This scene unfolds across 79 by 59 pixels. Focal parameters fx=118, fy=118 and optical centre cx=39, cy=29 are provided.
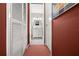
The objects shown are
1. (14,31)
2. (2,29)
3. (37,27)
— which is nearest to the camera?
(2,29)

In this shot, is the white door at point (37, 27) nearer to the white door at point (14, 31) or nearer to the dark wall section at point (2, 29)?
the white door at point (14, 31)

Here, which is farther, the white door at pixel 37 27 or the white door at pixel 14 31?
the white door at pixel 37 27

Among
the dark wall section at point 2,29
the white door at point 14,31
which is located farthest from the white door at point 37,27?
the dark wall section at point 2,29

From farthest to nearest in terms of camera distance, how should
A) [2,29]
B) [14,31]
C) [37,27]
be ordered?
[37,27] < [14,31] < [2,29]

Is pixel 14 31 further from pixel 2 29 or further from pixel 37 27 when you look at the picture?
pixel 37 27

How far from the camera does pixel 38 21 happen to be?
1968 mm

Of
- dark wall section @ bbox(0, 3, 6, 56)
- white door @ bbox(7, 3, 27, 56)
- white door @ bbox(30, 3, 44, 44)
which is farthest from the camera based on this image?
white door @ bbox(30, 3, 44, 44)

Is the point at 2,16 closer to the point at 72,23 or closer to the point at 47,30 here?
the point at 72,23

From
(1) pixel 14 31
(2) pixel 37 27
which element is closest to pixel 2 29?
(1) pixel 14 31

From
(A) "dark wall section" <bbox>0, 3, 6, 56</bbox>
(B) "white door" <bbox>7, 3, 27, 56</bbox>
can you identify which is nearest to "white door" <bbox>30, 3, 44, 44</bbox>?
(B) "white door" <bbox>7, 3, 27, 56</bbox>

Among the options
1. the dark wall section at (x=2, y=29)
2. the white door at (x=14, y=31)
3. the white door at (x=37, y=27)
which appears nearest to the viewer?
the dark wall section at (x=2, y=29)

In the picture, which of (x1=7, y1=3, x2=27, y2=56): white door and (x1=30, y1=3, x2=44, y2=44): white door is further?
(x1=30, y1=3, x2=44, y2=44): white door

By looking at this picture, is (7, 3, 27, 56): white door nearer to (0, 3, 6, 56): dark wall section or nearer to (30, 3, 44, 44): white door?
(0, 3, 6, 56): dark wall section

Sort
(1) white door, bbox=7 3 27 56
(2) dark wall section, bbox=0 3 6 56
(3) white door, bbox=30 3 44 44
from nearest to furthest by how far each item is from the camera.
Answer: (2) dark wall section, bbox=0 3 6 56 → (1) white door, bbox=7 3 27 56 → (3) white door, bbox=30 3 44 44
